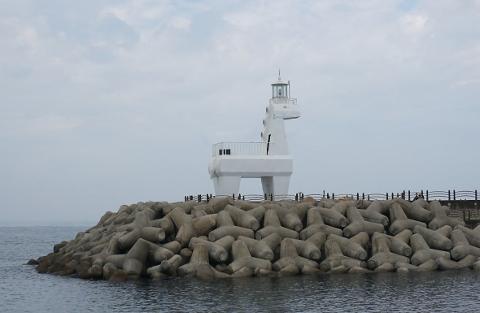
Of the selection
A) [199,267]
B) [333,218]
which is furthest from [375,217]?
[199,267]

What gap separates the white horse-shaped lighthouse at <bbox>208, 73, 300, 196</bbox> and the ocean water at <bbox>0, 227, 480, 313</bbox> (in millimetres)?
10135

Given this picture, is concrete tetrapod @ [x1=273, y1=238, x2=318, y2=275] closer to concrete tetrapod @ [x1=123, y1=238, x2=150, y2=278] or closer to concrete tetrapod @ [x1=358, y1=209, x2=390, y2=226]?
concrete tetrapod @ [x1=358, y1=209, x2=390, y2=226]

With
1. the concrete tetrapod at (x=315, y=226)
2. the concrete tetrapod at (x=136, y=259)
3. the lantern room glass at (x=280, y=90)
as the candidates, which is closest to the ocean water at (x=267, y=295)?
the concrete tetrapod at (x=136, y=259)

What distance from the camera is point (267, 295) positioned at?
25297 mm

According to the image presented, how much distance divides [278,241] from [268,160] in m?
8.85

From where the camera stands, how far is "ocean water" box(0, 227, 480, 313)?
23641mm

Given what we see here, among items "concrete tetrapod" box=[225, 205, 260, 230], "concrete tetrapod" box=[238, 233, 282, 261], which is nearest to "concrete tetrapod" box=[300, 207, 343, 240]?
"concrete tetrapod" box=[238, 233, 282, 261]

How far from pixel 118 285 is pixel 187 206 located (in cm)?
590

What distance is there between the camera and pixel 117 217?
3672 centimetres

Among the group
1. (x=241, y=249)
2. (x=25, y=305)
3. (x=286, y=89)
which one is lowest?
(x=25, y=305)

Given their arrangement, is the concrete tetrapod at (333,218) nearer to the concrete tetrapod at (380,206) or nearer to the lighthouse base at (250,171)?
→ the concrete tetrapod at (380,206)

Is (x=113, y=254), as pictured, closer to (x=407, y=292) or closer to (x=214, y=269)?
(x=214, y=269)

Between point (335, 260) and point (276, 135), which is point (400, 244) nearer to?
point (335, 260)

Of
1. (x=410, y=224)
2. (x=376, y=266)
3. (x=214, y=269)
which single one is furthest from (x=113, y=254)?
(x=410, y=224)
